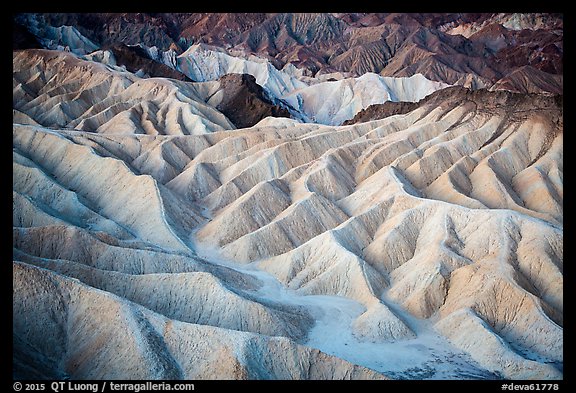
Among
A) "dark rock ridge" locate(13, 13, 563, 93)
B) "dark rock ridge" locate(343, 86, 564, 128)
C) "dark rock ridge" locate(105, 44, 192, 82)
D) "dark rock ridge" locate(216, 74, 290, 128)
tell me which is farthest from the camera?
"dark rock ridge" locate(13, 13, 563, 93)

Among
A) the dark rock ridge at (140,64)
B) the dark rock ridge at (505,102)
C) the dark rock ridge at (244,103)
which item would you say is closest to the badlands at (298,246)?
the dark rock ridge at (505,102)

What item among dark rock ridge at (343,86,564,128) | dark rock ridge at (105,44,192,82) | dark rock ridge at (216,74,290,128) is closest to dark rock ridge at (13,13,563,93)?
dark rock ridge at (105,44,192,82)

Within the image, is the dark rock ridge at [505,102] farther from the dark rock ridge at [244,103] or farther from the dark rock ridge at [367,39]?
the dark rock ridge at [367,39]

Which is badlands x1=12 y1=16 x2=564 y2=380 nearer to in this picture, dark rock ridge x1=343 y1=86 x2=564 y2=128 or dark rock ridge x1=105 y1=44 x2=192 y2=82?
dark rock ridge x1=343 y1=86 x2=564 y2=128

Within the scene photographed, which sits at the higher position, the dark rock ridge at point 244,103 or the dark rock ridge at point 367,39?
the dark rock ridge at point 244,103

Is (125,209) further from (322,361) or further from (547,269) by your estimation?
(547,269)

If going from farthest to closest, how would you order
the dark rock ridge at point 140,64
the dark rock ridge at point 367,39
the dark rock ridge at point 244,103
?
the dark rock ridge at point 367,39, the dark rock ridge at point 140,64, the dark rock ridge at point 244,103

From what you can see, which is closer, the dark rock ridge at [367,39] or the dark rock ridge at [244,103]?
the dark rock ridge at [244,103]
